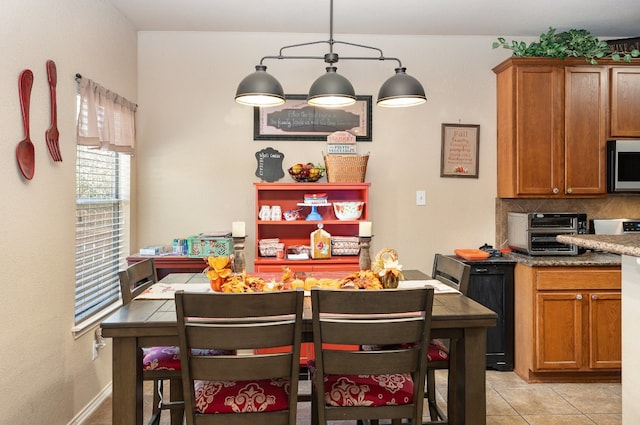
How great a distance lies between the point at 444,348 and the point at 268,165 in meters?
2.08

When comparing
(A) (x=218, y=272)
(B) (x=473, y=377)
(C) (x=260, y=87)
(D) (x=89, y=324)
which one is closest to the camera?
(B) (x=473, y=377)

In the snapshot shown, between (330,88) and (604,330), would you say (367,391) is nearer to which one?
(330,88)

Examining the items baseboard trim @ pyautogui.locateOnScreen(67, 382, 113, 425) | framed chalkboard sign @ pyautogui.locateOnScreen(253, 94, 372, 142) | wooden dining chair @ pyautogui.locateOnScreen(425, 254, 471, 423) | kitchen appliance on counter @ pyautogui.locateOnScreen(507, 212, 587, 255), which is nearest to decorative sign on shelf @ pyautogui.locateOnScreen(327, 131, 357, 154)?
framed chalkboard sign @ pyautogui.locateOnScreen(253, 94, 372, 142)

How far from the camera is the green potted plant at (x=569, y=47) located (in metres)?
3.35

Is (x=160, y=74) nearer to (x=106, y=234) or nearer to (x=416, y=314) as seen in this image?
(x=106, y=234)

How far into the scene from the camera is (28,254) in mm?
2170

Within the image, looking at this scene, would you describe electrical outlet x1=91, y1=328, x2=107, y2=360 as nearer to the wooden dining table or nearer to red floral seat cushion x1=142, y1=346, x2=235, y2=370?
red floral seat cushion x1=142, y1=346, x2=235, y2=370

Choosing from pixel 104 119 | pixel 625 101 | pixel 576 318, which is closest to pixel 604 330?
pixel 576 318

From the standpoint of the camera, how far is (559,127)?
3.45 metres

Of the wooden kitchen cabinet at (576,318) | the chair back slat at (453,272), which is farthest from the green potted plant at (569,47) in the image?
the chair back slat at (453,272)

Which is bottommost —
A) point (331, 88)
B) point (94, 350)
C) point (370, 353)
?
point (94, 350)

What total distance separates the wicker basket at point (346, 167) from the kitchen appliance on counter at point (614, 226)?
2001mm

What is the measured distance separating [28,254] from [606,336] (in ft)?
12.0

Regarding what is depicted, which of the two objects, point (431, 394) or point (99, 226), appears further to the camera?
point (99, 226)
